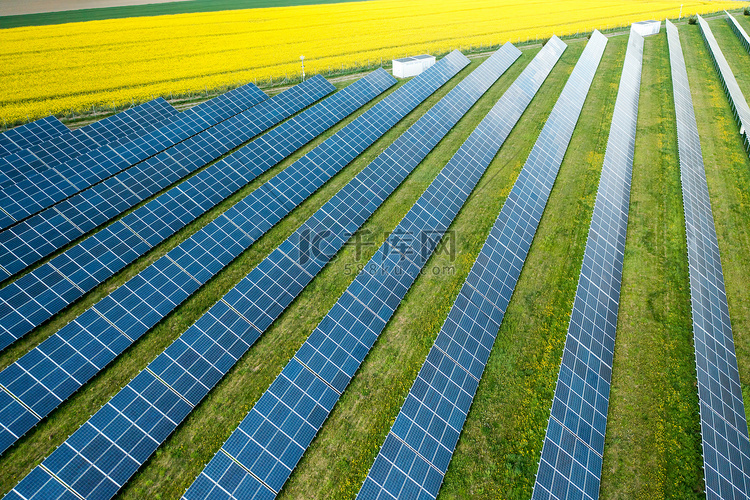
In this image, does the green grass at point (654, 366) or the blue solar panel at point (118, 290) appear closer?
the green grass at point (654, 366)

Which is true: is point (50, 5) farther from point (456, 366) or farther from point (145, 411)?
point (456, 366)

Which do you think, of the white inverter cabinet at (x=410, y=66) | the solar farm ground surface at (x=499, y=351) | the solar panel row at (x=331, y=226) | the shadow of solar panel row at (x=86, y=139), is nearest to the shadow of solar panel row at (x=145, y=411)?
the solar farm ground surface at (x=499, y=351)

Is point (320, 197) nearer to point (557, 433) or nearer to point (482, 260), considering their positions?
point (482, 260)

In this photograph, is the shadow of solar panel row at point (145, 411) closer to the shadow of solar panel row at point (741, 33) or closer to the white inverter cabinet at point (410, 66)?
the white inverter cabinet at point (410, 66)

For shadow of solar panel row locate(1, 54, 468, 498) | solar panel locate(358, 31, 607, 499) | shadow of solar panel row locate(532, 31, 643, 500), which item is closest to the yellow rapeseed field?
shadow of solar panel row locate(1, 54, 468, 498)

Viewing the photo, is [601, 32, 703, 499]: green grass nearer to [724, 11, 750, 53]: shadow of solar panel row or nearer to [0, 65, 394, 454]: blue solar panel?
[0, 65, 394, 454]: blue solar panel
